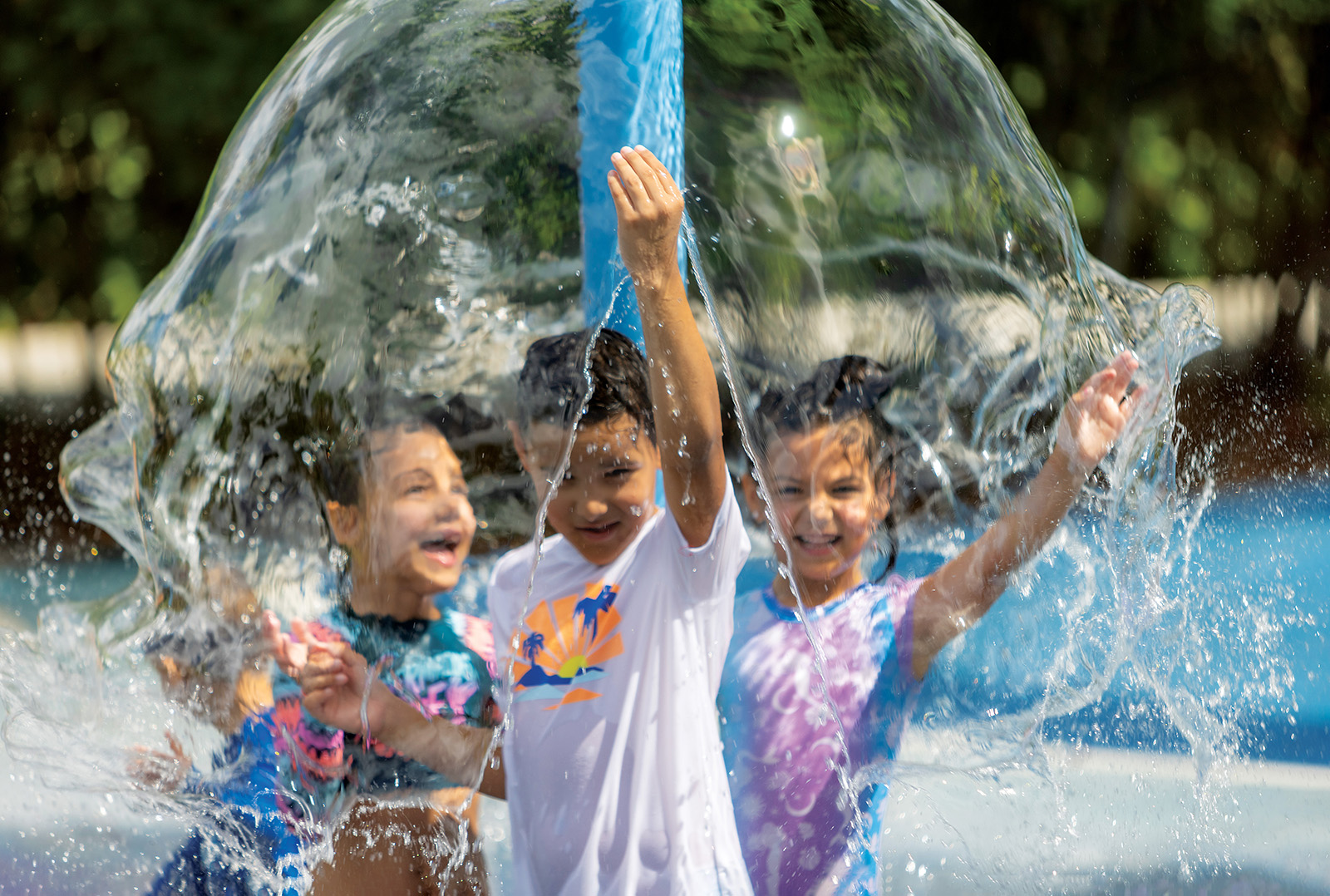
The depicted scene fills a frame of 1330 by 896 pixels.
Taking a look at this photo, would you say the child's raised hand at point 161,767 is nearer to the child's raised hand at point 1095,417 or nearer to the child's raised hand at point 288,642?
the child's raised hand at point 288,642

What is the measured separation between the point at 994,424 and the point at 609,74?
2.82ft

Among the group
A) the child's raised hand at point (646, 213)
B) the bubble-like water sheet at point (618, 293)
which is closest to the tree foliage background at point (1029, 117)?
the bubble-like water sheet at point (618, 293)

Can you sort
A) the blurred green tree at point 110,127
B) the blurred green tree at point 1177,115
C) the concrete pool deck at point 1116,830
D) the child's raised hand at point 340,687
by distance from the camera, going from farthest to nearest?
the blurred green tree at point 1177,115 → the blurred green tree at point 110,127 → the concrete pool deck at point 1116,830 → the child's raised hand at point 340,687

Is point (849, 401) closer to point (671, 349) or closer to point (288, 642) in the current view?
point (671, 349)

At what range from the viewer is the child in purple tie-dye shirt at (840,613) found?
189cm

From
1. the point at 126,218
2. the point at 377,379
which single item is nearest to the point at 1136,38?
the point at 126,218

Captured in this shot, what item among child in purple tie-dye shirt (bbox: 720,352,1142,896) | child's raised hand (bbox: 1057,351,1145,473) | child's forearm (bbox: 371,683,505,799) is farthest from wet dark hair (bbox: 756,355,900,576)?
child's forearm (bbox: 371,683,505,799)

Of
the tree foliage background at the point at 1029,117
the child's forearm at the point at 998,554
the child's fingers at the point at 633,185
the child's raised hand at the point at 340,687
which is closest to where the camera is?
the child's fingers at the point at 633,185

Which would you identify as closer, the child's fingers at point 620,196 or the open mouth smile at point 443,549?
the child's fingers at point 620,196

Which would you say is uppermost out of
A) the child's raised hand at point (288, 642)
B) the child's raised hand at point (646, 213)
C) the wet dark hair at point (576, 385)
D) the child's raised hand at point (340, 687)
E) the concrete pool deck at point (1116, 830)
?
the child's raised hand at point (646, 213)

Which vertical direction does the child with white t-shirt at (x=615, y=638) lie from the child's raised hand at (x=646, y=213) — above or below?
below

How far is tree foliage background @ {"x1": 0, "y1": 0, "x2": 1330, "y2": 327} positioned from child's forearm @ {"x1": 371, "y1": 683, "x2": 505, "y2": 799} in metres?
5.80

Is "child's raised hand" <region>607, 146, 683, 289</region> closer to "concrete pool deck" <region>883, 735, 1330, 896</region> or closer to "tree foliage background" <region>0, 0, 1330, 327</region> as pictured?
"concrete pool deck" <region>883, 735, 1330, 896</region>

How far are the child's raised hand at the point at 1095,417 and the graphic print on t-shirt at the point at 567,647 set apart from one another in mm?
764
